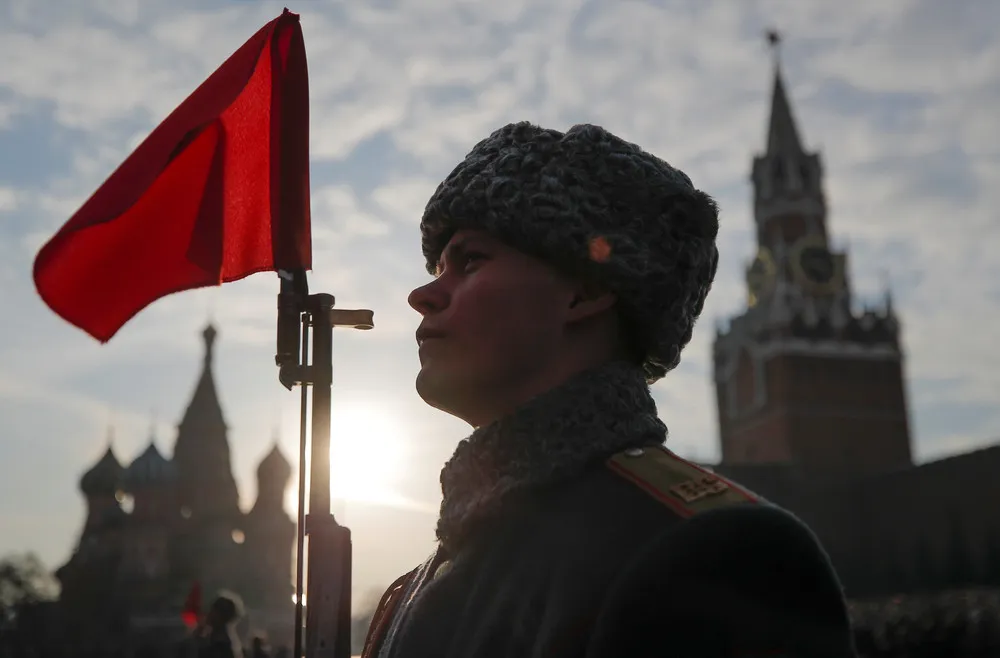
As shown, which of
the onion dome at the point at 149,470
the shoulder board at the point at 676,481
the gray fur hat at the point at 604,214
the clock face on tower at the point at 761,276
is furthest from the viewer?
the clock face on tower at the point at 761,276

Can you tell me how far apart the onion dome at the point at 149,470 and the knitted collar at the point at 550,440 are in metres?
51.9

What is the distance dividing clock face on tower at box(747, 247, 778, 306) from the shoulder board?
5281 cm

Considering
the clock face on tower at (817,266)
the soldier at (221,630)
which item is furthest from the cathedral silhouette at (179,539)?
the soldier at (221,630)

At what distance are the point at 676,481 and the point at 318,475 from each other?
3.52 ft

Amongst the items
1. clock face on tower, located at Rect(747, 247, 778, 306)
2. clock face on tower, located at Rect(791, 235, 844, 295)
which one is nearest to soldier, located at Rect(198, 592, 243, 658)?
clock face on tower, located at Rect(747, 247, 778, 306)

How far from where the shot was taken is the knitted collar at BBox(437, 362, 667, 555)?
1.92 meters

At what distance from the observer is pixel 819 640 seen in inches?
62.3

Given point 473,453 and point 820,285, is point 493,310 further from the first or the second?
point 820,285

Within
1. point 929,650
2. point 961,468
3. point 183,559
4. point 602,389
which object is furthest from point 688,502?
point 183,559

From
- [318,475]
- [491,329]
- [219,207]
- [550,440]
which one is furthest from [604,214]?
[219,207]

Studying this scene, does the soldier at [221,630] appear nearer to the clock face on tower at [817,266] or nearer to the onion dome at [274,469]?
the onion dome at [274,469]

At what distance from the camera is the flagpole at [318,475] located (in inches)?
94.5

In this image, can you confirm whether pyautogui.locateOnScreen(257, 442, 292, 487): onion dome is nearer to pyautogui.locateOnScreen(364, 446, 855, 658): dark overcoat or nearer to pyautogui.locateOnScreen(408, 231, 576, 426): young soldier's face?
pyautogui.locateOnScreen(408, 231, 576, 426): young soldier's face

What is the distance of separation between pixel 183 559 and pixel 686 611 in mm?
50802
